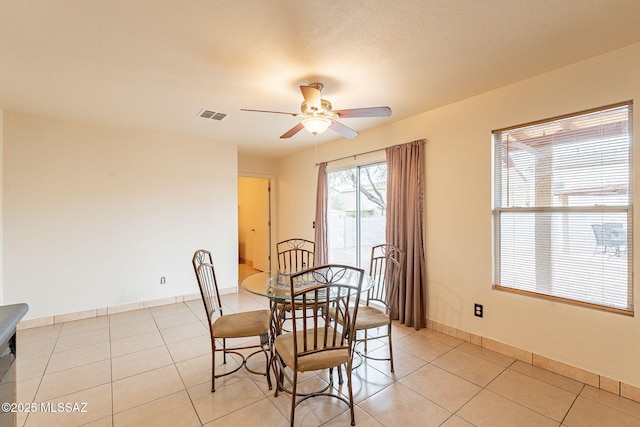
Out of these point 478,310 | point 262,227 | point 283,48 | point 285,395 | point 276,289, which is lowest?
point 285,395

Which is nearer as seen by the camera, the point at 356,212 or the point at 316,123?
the point at 316,123

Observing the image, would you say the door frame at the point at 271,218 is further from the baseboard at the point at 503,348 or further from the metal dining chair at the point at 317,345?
the metal dining chair at the point at 317,345

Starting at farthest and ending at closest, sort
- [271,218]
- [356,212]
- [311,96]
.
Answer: [271,218], [356,212], [311,96]

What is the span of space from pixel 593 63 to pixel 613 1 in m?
0.76

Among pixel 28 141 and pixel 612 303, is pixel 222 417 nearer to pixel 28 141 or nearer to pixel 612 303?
pixel 612 303

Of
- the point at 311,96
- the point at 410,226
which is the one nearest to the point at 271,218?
the point at 410,226

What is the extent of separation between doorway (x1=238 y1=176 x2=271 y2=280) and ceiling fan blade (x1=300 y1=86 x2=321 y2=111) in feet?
12.9

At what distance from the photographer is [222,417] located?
6.33ft

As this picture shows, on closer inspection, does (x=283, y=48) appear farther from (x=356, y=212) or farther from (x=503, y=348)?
(x=503, y=348)

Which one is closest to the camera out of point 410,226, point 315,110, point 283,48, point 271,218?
point 283,48

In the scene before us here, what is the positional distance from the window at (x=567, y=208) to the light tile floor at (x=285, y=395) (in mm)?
769

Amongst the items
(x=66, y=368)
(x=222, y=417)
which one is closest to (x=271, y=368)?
(x=222, y=417)

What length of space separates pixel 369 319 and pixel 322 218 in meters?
2.59

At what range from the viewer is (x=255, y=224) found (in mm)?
6945
